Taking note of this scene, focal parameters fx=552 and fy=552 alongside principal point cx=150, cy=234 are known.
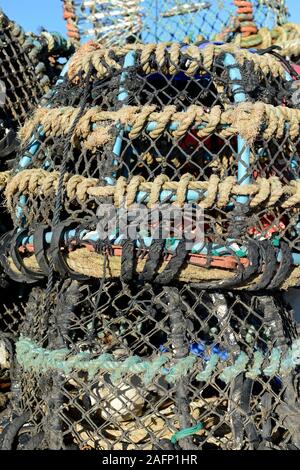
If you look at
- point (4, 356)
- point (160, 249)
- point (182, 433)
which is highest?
point (160, 249)

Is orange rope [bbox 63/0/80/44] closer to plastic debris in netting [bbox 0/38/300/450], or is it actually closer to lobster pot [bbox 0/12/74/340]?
lobster pot [bbox 0/12/74/340]

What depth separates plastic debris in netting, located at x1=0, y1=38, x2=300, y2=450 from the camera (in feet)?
4.39

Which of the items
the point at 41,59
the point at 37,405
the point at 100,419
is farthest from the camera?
the point at 41,59

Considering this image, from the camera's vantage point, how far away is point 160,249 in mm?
1280

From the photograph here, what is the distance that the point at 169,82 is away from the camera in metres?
1.48

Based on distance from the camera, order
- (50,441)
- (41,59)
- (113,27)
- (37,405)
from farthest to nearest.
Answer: (113,27), (41,59), (37,405), (50,441)

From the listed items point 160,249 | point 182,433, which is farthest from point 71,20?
point 182,433

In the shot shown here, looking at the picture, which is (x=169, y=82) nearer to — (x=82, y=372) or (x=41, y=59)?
(x=82, y=372)

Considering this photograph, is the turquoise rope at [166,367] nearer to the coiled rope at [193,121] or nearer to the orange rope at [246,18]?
the coiled rope at [193,121]

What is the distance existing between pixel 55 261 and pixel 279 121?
26.5 inches

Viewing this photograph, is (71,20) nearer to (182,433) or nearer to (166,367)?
(166,367)

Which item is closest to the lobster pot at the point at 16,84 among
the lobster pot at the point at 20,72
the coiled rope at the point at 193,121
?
the lobster pot at the point at 20,72

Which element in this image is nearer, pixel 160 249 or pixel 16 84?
pixel 160 249

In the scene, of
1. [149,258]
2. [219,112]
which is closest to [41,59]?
[219,112]
